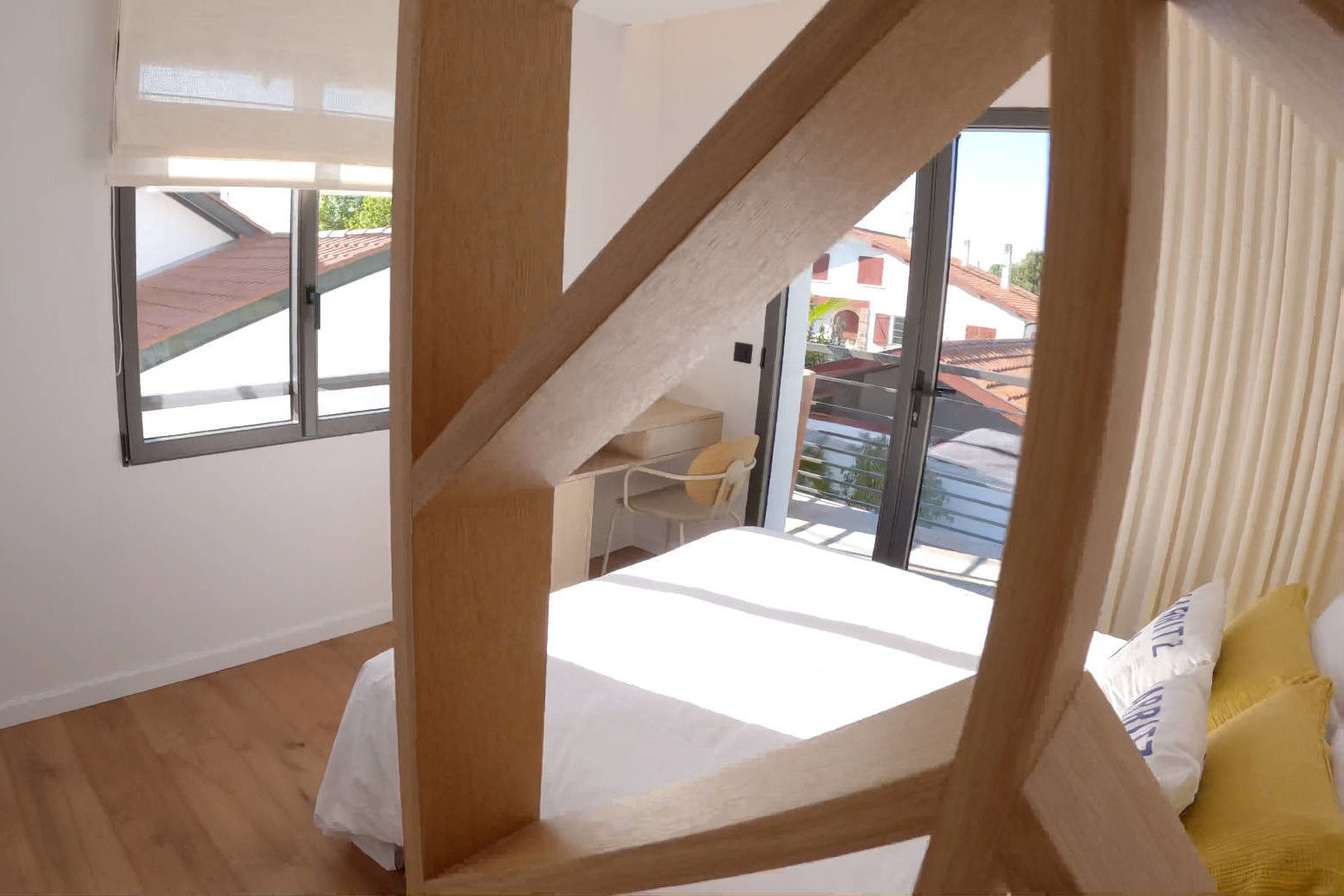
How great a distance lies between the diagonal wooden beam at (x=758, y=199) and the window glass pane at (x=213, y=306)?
3.41 meters

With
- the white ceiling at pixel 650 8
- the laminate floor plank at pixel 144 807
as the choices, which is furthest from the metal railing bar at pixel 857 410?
the laminate floor plank at pixel 144 807

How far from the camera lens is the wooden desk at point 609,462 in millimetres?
4297

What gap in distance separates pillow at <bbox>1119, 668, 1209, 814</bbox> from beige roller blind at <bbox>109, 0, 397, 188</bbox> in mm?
2760

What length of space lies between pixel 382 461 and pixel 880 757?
397cm

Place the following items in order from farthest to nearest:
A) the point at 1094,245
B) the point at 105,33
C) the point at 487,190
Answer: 1. the point at 105,33
2. the point at 487,190
3. the point at 1094,245

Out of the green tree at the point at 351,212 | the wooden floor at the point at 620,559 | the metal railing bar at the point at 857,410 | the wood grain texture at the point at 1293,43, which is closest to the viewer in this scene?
the wood grain texture at the point at 1293,43

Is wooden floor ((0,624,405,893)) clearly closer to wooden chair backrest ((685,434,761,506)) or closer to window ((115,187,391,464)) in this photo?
window ((115,187,391,464))

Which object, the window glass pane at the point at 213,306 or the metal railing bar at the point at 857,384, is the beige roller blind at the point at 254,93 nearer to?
the window glass pane at the point at 213,306

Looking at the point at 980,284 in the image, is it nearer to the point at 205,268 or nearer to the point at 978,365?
the point at 978,365

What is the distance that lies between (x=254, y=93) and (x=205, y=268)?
655 millimetres

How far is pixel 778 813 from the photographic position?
0.28 meters

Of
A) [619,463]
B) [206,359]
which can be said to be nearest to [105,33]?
[206,359]

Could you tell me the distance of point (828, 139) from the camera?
26cm

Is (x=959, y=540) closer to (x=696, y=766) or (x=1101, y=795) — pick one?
(x=696, y=766)
